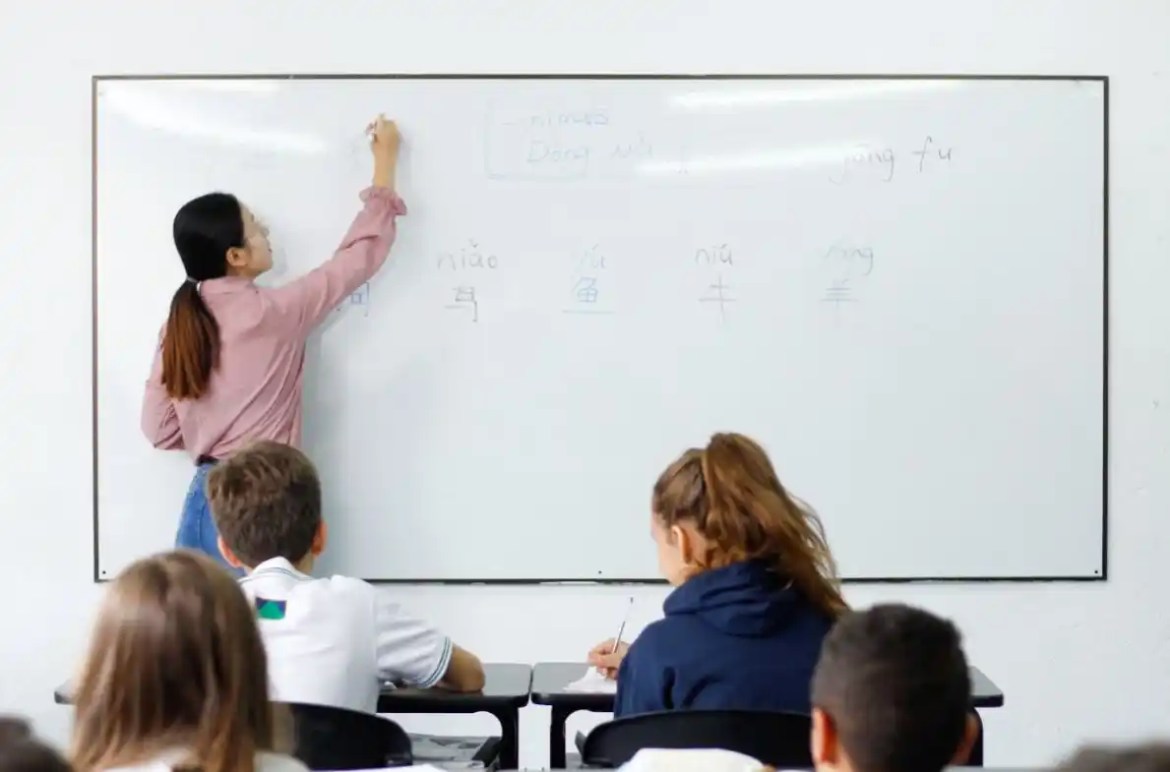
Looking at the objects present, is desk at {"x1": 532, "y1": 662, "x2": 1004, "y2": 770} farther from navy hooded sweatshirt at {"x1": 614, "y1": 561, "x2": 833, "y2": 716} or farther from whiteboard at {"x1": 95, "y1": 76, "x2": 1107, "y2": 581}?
whiteboard at {"x1": 95, "y1": 76, "x2": 1107, "y2": 581}

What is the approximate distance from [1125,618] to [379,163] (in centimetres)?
247

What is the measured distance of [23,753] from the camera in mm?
1059

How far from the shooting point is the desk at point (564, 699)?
2.76 meters

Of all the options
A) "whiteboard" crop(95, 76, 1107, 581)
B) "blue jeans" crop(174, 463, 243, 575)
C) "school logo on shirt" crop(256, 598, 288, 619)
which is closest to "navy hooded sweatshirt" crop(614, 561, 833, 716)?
"school logo on shirt" crop(256, 598, 288, 619)

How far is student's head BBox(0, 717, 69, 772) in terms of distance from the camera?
1.05 meters

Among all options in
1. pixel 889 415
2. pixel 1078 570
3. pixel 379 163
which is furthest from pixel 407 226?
pixel 1078 570

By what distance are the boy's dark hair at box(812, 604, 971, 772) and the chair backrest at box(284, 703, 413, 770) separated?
0.88m

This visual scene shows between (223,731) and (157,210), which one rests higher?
(157,210)

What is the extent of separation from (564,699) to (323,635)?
1.70 feet

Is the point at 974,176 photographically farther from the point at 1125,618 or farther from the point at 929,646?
the point at 929,646

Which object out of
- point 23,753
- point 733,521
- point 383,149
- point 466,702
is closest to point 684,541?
point 733,521

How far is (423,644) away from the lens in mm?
2684
